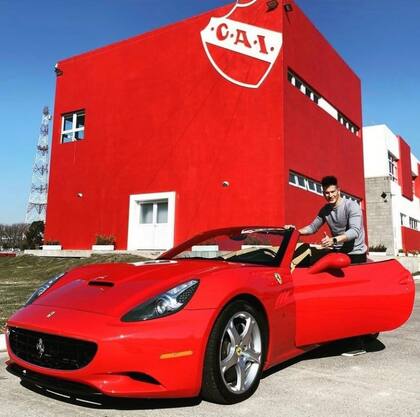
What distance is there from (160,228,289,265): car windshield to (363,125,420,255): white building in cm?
2569

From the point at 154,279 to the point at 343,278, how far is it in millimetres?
1765

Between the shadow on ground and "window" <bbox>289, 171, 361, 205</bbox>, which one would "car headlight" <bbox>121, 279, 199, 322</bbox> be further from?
"window" <bbox>289, 171, 361, 205</bbox>

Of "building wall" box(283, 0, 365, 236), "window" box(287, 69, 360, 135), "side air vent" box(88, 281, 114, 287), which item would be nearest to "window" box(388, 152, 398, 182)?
"window" box(287, 69, 360, 135)

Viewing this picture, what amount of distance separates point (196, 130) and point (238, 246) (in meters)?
12.9

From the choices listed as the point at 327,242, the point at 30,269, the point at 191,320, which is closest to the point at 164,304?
the point at 191,320

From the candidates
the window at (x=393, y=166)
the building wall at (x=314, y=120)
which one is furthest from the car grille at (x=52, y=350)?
the window at (x=393, y=166)

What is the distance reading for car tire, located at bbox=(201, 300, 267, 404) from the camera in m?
2.70

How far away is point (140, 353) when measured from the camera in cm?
247

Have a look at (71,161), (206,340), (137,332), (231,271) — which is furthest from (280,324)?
(71,161)

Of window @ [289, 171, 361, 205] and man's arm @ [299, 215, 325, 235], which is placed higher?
window @ [289, 171, 361, 205]

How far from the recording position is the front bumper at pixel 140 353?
96.3 inches

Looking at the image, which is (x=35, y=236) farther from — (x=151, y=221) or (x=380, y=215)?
(x=380, y=215)

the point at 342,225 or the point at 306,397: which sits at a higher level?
the point at 342,225

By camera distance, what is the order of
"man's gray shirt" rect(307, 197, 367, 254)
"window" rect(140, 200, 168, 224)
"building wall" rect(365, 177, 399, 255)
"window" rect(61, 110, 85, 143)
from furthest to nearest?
"building wall" rect(365, 177, 399, 255) < "window" rect(61, 110, 85, 143) < "window" rect(140, 200, 168, 224) < "man's gray shirt" rect(307, 197, 367, 254)
